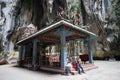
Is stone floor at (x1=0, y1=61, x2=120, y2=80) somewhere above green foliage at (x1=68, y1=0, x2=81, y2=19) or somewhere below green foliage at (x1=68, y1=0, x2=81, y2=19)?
below

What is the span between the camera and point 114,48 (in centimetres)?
2012

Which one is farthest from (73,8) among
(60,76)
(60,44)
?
(60,76)

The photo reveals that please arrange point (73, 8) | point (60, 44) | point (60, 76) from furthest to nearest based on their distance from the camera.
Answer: point (73, 8)
point (60, 44)
point (60, 76)

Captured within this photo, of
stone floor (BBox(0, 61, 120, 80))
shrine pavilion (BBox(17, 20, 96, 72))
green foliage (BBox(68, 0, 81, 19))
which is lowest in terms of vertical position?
stone floor (BBox(0, 61, 120, 80))

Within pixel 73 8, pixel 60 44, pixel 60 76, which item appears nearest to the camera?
pixel 60 76

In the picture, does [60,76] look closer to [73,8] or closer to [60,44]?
[60,44]

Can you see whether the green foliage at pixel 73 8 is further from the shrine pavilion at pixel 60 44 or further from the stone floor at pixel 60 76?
the stone floor at pixel 60 76

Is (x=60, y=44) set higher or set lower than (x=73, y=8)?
lower

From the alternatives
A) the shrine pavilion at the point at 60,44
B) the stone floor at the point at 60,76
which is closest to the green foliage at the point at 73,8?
the shrine pavilion at the point at 60,44

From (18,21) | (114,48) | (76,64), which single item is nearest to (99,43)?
(114,48)

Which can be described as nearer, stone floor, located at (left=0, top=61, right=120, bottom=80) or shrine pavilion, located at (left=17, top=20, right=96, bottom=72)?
stone floor, located at (left=0, top=61, right=120, bottom=80)

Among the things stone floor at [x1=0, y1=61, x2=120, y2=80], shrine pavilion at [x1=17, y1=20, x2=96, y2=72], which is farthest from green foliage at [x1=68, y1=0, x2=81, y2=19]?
stone floor at [x1=0, y1=61, x2=120, y2=80]

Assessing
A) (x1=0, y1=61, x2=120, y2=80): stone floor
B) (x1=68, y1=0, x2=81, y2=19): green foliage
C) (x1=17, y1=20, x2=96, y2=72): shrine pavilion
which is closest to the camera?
(x1=0, y1=61, x2=120, y2=80): stone floor

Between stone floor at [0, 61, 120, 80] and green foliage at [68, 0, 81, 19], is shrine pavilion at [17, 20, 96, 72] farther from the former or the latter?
green foliage at [68, 0, 81, 19]
